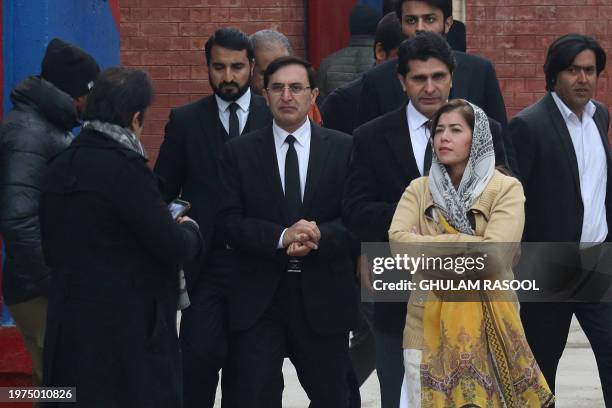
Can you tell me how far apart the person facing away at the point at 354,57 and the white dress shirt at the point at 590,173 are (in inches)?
147

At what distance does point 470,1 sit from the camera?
13617mm

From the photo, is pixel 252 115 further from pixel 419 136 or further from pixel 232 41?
pixel 419 136

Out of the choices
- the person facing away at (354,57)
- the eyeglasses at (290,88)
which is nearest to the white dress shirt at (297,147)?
the eyeglasses at (290,88)

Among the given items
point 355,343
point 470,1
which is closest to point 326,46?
point 470,1

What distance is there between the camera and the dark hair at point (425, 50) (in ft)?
20.1

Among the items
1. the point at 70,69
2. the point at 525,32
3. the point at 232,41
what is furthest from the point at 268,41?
the point at 525,32

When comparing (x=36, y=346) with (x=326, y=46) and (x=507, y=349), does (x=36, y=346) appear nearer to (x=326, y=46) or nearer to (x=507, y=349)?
(x=507, y=349)

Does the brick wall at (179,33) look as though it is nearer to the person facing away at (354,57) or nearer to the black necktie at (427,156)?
the person facing away at (354,57)

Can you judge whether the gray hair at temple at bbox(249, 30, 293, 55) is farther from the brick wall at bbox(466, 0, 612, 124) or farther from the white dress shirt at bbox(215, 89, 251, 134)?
the brick wall at bbox(466, 0, 612, 124)

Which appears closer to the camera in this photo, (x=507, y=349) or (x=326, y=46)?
(x=507, y=349)

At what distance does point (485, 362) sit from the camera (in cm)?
547

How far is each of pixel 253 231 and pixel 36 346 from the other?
3.75 ft

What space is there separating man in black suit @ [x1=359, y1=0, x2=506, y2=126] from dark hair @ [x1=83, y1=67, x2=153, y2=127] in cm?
147

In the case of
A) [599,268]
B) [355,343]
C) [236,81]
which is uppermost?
[236,81]
